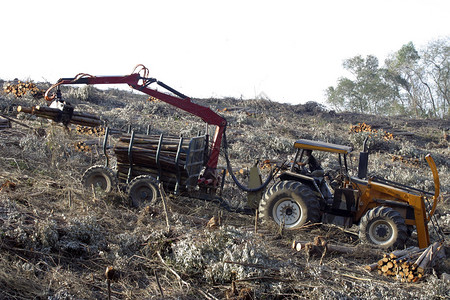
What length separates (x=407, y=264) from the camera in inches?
277

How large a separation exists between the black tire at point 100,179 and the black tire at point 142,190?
0.40m

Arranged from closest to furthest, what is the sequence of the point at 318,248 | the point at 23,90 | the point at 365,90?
the point at 318,248, the point at 23,90, the point at 365,90

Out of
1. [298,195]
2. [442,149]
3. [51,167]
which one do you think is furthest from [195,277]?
[442,149]

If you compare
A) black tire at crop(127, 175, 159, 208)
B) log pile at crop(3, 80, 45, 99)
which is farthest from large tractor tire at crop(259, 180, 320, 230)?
log pile at crop(3, 80, 45, 99)

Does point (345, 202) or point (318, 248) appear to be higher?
point (345, 202)

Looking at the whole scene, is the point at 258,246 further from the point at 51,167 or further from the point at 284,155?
the point at 284,155

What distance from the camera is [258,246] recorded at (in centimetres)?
675

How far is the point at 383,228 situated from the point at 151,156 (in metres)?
4.89

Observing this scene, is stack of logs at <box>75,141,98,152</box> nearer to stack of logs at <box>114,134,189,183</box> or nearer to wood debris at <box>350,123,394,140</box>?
stack of logs at <box>114,134,189,183</box>

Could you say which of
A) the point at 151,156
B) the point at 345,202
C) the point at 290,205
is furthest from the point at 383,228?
the point at 151,156

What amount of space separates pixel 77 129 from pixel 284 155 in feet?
25.2

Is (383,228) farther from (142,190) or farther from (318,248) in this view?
(142,190)

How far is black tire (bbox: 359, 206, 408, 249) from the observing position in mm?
8250

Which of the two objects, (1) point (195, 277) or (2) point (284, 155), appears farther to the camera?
(2) point (284, 155)
